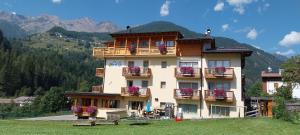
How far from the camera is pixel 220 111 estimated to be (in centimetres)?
4012

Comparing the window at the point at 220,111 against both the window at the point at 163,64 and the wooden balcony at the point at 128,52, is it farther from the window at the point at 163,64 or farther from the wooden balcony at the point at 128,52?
the wooden balcony at the point at 128,52

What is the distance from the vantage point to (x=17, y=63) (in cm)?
14175

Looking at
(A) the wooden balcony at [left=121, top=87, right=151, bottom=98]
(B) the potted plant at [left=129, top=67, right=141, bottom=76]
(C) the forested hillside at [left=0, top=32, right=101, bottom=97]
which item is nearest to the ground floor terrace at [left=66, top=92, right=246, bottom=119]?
(A) the wooden balcony at [left=121, top=87, right=151, bottom=98]

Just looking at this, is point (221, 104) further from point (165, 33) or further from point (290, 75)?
point (290, 75)

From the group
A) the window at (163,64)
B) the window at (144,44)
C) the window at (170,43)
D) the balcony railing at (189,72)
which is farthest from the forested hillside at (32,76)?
the balcony railing at (189,72)

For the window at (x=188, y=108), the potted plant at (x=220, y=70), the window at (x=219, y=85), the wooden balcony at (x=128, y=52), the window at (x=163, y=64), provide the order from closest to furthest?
the potted plant at (x=220, y=70)
the window at (x=219, y=85)
the window at (x=188, y=108)
the wooden balcony at (x=128, y=52)
the window at (x=163, y=64)

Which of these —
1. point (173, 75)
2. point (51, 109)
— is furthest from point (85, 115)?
point (51, 109)

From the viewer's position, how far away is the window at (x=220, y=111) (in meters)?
39.8

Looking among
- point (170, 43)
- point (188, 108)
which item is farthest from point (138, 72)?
point (188, 108)

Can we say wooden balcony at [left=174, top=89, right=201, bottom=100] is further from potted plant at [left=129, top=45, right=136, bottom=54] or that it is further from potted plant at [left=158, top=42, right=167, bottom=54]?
potted plant at [left=129, top=45, right=136, bottom=54]

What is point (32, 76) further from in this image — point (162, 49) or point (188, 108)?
point (188, 108)

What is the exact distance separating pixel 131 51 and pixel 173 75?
21.9ft

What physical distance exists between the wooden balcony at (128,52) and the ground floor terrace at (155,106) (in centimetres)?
563

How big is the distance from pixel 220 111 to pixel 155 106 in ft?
27.9
